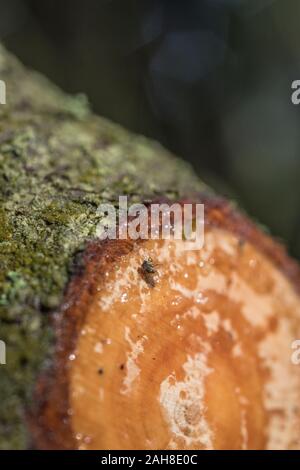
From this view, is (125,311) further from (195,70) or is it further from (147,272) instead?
(195,70)

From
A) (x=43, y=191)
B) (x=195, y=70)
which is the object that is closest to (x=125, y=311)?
(x=43, y=191)

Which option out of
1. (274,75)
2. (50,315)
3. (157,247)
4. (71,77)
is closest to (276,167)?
(274,75)

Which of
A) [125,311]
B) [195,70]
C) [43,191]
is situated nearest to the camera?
[125,311]

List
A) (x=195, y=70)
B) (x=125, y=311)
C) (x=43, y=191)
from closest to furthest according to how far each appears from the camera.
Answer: (x=125, y=311)
(x=43, y=191)
(x=195, y=70)

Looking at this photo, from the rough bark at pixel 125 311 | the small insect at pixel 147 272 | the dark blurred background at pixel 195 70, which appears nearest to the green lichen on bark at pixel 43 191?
the rough bark at pixel 125 311

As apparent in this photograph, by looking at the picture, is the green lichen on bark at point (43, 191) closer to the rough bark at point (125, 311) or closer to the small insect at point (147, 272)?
the rough bark at point (125, 311)
